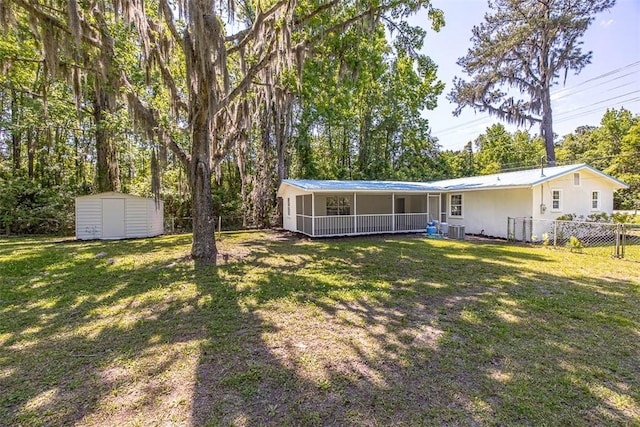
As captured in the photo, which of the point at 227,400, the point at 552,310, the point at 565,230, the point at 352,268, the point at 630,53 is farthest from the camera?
the point at 630,53

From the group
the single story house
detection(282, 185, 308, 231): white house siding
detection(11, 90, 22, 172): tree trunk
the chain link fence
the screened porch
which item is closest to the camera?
the chain link fence

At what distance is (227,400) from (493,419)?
217cm

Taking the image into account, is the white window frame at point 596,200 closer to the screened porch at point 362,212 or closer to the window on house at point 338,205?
the screened porch at point 362,212

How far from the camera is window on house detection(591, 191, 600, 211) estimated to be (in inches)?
512

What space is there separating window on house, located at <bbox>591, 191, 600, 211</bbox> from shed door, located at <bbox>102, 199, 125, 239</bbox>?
2056 cm

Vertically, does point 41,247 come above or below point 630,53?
below

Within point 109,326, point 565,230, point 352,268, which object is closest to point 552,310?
point 352,268

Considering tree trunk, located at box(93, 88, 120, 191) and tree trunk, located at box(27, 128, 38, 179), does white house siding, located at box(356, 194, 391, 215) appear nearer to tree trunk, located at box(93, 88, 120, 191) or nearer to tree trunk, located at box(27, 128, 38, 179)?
tree trunk, located at box(93, 88, 120, 191)

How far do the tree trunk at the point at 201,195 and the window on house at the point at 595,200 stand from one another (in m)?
15.6

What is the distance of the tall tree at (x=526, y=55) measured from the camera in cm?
1781

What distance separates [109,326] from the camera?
4176mm

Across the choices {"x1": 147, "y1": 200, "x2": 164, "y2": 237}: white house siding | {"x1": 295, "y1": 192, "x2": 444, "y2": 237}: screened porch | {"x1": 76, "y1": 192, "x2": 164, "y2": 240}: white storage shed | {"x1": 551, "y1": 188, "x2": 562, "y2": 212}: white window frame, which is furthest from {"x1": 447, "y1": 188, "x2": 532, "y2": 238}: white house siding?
{"x1": 147, "y1": 200, "x2": 164, "y2": 237}: white house siding

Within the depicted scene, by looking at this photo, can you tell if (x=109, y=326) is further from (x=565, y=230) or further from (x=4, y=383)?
(x=565, y=230)

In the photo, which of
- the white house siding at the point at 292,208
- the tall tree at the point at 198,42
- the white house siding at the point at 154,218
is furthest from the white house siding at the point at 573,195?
the white house siding at the point at 154,218
